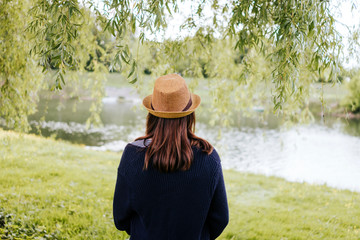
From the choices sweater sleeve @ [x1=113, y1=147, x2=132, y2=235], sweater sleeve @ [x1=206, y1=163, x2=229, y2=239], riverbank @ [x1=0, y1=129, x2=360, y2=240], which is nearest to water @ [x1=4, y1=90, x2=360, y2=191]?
riverbank @ [x1=0, y1=129, x2=360, y2=240]

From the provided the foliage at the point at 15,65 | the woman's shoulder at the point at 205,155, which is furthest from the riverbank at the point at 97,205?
the woman's shoulder at the point at 205,155

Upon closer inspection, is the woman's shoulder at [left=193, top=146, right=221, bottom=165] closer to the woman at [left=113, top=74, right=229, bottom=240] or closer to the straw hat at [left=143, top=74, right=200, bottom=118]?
the woman at [left=113, top=74, right=229, bottom=240]

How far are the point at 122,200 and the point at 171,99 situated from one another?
65cm

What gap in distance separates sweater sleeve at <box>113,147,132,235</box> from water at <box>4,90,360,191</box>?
6.23 metres

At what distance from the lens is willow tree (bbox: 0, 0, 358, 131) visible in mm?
2238

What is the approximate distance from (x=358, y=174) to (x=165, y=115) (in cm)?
1184

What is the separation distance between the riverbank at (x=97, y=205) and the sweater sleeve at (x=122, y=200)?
2000 millimetres

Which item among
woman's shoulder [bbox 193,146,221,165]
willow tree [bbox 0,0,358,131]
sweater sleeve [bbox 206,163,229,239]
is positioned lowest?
sweater sleeve [bbox 206,163,229,239]

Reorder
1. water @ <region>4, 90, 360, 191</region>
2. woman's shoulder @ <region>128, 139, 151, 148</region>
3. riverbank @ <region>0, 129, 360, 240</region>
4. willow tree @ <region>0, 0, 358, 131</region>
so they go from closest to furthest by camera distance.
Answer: woman's shoulder @ <region>128, 139, 151, 148</region>, willow tree @ <region>0, 0, 358, 131</region>, riverbank @ <region>0, 129, 360, 240</region>, water @ <region>4, 90, 360, 191</region>

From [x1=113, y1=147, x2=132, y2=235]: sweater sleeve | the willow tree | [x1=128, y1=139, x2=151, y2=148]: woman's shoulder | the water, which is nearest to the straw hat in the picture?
[x1=128, y1=139, x2=151, y2=148]: woman's shoulder

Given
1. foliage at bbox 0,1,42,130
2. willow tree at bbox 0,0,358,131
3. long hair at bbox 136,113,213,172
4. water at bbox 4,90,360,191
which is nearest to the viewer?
long hair at bbox 136,113,213,172

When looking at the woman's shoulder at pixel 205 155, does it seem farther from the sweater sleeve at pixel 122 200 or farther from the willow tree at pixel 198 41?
the willow tree at pixel 198 41

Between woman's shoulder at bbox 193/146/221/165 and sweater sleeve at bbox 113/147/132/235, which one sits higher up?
woman's shoulder at bbox 193/146/221/165

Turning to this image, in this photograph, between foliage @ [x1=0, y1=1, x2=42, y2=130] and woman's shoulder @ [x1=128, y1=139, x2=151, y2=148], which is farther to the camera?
foliage @ [x1=0, y1=1, x2=42, y2=130]
